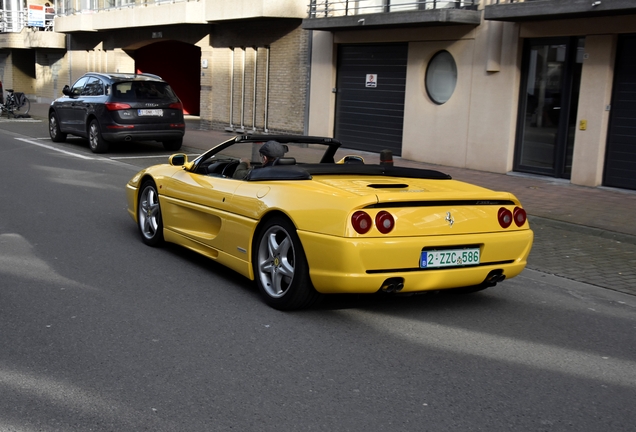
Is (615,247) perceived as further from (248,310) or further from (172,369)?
(172,369)

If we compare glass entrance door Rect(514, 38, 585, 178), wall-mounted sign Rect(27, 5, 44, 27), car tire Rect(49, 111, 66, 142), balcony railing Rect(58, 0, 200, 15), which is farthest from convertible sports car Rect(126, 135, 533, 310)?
wall-mounted sign Rect(27, 5, 44, 27)

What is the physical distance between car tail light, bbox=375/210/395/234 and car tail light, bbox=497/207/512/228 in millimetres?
976

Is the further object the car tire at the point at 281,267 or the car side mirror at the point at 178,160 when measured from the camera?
the car side mirror at the point at 178,160

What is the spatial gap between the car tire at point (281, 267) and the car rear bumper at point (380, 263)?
0.39 feet

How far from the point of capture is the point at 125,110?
56.3ft

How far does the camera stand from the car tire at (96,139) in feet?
57.2

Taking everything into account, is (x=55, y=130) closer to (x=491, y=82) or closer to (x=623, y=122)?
(x=491, y=82)

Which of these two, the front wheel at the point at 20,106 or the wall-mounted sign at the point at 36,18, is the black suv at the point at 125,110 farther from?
the wall-mounted sign at the point at 36,18

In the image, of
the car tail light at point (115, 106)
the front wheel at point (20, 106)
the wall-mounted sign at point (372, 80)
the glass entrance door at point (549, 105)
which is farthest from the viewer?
the front wheel at point (20, 106)

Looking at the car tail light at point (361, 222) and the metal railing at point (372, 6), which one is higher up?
the metal railing at point (372, 6)

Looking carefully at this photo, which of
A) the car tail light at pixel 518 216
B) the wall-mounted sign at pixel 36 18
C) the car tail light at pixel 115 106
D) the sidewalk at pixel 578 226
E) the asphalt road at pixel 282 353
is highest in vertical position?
the wall-mounted sign at pixel 36 18

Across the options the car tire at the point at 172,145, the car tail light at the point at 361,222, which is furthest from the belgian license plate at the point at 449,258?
the car tire at the point at 172,145

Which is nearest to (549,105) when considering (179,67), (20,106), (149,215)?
(149,215)

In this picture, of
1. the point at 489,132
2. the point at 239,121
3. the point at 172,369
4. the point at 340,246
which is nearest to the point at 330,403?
the point at 172,369
